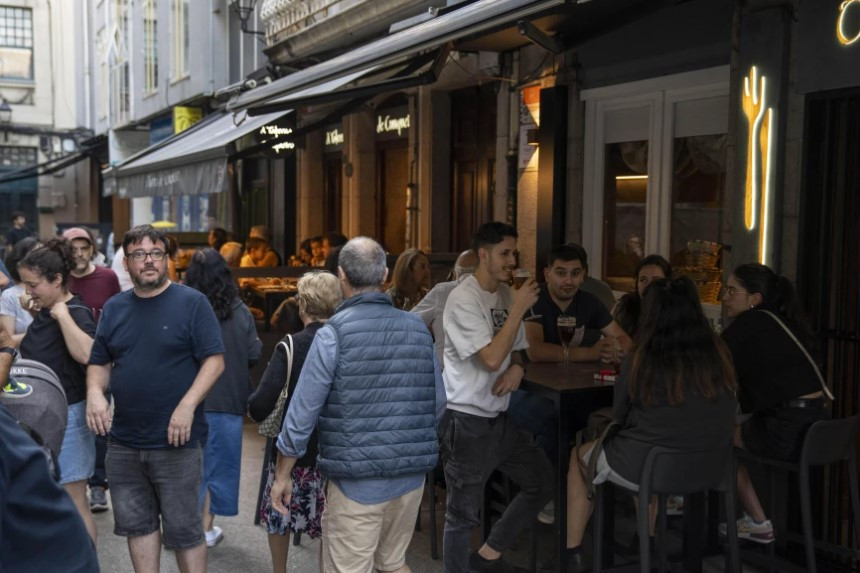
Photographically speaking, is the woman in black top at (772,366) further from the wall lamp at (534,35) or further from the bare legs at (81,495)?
the bare legs at (81,495)

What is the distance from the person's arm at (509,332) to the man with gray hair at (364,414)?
0.67m

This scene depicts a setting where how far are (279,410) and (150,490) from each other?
733mm

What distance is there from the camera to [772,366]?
5.16m

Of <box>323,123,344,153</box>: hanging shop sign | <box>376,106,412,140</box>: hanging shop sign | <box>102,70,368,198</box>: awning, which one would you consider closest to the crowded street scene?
<box>102,70,368,198</box>: awning

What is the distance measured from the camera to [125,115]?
2917cm

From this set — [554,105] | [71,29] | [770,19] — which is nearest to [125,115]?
[71,29]

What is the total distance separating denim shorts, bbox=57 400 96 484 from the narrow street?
0.91 metres

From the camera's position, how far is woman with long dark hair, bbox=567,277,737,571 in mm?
4535

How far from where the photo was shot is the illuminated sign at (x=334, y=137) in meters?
16.0

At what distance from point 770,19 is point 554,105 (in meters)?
3.22

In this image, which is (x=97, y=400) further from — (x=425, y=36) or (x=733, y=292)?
(x=733, y=292)

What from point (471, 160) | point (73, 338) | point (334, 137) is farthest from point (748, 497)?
point (334, 137)

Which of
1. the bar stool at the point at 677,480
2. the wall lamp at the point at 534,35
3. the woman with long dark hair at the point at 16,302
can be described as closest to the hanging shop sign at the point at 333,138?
the wall lamp at the point at 534,35

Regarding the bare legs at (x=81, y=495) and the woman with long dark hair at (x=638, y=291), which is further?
the woman with long dark hair at (x=638, y=291)
